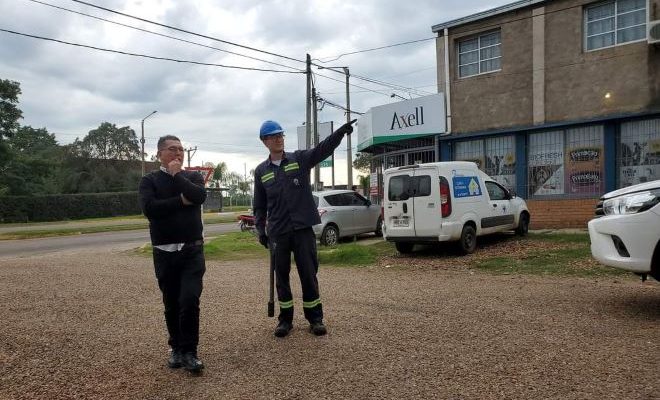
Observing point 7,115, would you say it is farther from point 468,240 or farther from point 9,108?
point 468,240

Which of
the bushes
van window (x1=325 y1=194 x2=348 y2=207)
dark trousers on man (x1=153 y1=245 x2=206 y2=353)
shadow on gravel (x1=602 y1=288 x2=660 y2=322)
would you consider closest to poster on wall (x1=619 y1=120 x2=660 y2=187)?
van window (x1=325 y1=194 x2=348 y2=207)

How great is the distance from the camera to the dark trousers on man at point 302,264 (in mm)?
5059

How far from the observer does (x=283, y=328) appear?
5012 mm

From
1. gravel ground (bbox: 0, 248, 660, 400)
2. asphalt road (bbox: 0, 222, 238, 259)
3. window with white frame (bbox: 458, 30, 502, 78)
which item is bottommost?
asphalt road (bbox: 0, 222, 238, 259)

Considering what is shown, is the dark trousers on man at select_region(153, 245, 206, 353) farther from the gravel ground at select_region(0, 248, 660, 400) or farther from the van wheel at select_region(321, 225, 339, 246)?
the van wheel at select_region(321, 225, 339, 246)

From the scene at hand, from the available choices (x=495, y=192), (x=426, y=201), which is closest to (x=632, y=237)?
(x=426, y=201)

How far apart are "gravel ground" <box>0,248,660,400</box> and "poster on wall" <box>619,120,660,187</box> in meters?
6.96

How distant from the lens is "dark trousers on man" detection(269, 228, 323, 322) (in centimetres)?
506

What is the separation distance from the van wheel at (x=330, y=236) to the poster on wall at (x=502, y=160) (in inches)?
201

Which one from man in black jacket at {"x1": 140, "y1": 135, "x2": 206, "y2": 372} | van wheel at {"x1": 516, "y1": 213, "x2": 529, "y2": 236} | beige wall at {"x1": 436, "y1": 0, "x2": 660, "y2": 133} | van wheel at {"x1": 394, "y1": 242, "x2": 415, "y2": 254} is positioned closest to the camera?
man in black jacket at {"x1": 140, "y1": 135, "x2": 206, "y2": 372}

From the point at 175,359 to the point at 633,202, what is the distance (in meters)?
4.53

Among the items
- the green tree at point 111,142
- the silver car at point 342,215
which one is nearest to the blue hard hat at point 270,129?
the silver car at point 342,215

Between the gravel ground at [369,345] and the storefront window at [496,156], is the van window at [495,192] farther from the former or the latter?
the gravel ground at [369,345]

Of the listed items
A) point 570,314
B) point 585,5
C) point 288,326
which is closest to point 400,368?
point 288,326
